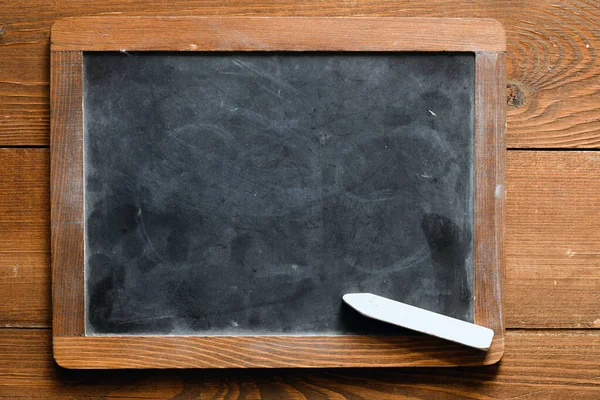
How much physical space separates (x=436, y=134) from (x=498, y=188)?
0.11 m

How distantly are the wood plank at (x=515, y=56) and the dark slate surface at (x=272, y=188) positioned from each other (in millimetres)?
71

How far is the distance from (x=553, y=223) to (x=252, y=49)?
0.47 metres

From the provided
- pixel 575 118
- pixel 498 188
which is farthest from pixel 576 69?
pixel 498 188

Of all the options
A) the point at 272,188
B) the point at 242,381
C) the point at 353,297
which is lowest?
the point at 242,381

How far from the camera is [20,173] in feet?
2.48

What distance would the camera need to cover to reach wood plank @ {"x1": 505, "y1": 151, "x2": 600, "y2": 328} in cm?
76

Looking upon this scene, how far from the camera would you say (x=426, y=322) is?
28.3 inches

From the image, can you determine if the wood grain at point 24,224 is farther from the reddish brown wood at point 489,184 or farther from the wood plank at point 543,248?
the reddish brown wood at point 489,184

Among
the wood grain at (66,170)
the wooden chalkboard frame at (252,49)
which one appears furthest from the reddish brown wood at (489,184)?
the wood grain at (66,170)

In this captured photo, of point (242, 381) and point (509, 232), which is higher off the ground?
point (509, 232)

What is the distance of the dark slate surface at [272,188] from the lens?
0.73m

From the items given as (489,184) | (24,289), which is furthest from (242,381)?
(489,184)

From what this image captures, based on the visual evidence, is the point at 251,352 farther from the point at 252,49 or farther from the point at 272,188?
the point at 252,49

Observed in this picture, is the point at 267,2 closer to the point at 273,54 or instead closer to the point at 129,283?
the point at 273,54
